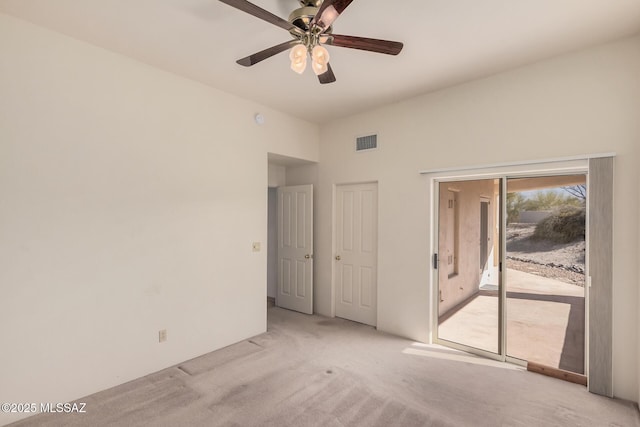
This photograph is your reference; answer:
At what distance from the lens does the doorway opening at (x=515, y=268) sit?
2938mm

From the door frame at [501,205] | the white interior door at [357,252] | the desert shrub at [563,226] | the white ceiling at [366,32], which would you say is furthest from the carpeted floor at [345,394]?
the white ceiling at [366,32]

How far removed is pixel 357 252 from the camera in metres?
4.49

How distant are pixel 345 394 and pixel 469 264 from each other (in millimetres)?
2012

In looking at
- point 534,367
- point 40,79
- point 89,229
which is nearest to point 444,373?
point 534,367

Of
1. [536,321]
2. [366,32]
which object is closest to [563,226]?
[536,321]

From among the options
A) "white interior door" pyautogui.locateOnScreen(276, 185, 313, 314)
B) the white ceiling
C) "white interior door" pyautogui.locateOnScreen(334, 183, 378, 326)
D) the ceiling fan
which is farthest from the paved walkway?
the ceiling fan

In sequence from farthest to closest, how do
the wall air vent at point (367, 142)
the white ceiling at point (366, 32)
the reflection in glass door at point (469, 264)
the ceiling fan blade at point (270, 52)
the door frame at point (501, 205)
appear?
the wall air vent at point (367, 142) → the reflection in glass door at point (469, 264) → the door frame at point (501, 205) → the white ceiling at point (366, 32) → the ceiling fan blade at point (270, 52)

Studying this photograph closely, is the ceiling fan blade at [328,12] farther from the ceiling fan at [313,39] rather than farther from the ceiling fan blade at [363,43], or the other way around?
the ceiling fan blade at [363,43]

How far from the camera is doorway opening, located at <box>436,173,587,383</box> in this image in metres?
2.94

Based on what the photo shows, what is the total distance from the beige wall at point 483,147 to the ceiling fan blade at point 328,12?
7.23 ft

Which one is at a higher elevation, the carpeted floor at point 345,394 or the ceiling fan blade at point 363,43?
the ceiling fan blade at point 363,43

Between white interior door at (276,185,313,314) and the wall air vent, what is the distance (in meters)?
0.95

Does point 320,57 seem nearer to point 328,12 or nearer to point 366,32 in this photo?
point 328,12

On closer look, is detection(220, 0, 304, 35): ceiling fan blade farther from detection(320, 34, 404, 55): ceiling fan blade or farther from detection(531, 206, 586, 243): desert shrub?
detection(531, 206, 586, 243): desert shrub
